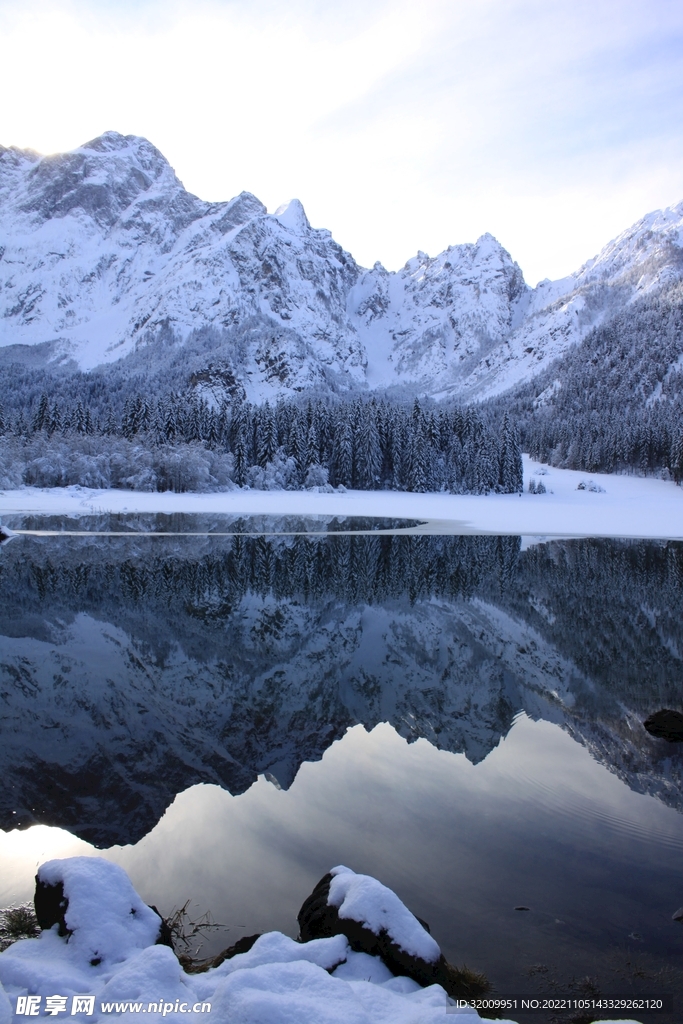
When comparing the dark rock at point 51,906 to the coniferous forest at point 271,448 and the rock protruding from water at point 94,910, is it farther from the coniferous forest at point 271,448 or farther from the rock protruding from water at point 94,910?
the coniferous forest at point 271,448


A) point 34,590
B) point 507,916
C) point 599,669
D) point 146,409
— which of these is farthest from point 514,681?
point 146,409

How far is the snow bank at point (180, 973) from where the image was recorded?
3.91m

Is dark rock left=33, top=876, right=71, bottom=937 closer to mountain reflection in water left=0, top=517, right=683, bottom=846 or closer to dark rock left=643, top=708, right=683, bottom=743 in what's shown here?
mountain reflection in water left=0, top=517, right=683, bottom=846

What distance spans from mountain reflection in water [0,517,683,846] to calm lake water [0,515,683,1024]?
65 mm

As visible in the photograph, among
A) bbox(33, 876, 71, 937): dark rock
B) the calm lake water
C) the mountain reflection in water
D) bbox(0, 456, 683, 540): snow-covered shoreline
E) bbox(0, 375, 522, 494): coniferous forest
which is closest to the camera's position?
bbox(33, 876, 71, 937): dark rock

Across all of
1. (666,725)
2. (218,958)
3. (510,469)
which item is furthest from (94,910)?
(510,469)

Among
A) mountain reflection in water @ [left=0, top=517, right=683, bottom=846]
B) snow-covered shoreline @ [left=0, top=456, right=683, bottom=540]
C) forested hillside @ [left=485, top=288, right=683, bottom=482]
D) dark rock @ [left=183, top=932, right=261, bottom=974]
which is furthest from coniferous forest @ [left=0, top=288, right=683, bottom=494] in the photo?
dark rock @ [left=183, top=932, right=261, bottom=974]

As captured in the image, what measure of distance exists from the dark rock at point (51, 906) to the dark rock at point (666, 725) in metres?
9.14

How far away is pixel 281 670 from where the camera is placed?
13156 millimetres

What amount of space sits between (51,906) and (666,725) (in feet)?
31.4

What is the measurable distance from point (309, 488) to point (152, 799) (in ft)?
259

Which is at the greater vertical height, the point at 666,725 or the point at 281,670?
the point at 666,725

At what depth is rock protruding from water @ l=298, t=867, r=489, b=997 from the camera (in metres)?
4.77

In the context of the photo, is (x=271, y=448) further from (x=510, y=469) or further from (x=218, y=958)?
(x=218, y=958)
